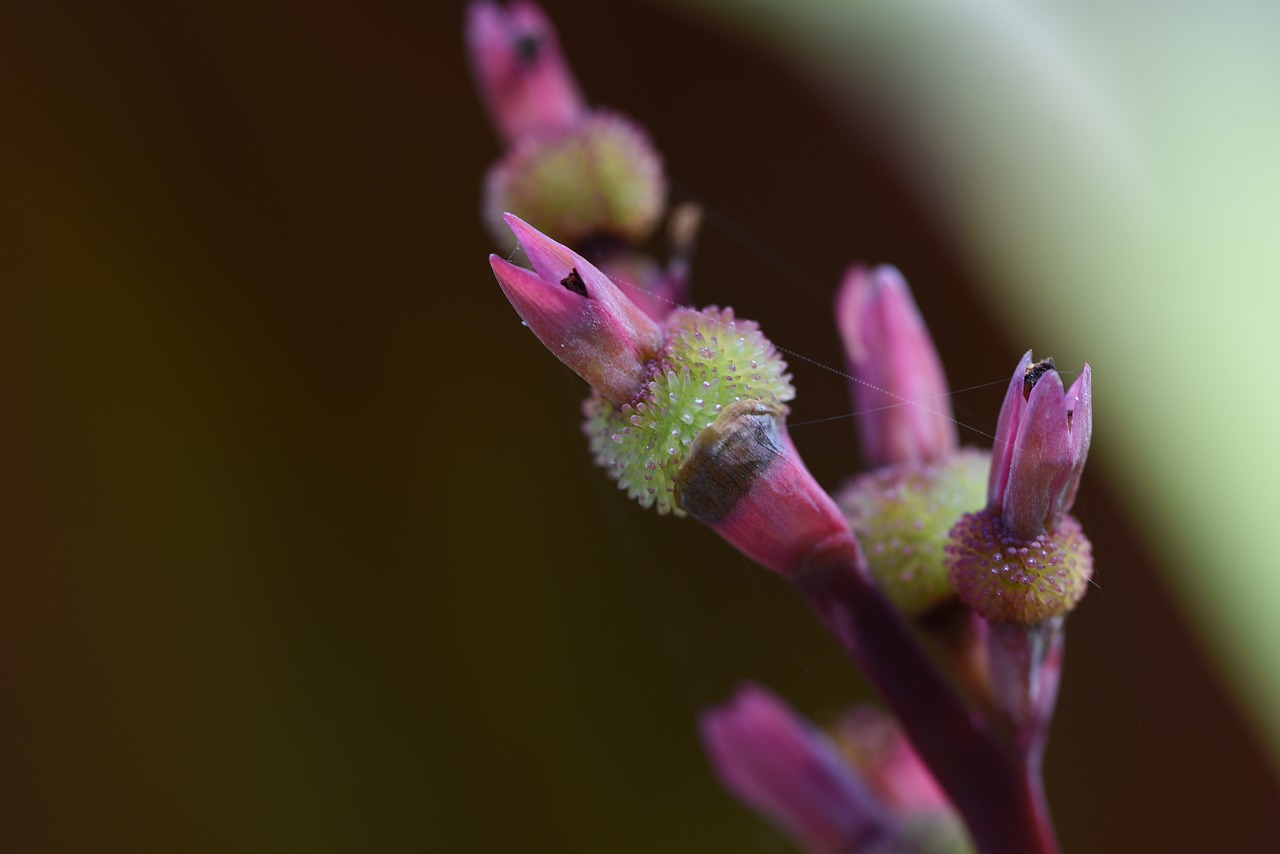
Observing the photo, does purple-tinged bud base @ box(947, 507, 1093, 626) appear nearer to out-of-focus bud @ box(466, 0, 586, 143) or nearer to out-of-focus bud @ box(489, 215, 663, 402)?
out-of-focus bud @ box(489, 215, 663, 402)

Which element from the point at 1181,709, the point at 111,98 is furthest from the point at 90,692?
the point at 1181,709

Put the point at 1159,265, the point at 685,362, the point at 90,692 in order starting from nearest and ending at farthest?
the point at 685,362, the point at 1159,265, the point at 90,692

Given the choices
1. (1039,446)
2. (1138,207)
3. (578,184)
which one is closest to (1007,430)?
(1039,446)

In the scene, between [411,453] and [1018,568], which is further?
[411,453]

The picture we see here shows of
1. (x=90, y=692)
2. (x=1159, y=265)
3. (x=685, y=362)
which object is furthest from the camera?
(x=90, y=692)

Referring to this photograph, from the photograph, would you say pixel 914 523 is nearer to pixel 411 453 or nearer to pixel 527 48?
pixel 527 48

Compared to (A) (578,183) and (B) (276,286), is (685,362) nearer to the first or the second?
(A) (578,183)

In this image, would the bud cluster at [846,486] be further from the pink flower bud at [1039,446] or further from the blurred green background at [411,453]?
the blurred green background at [411,453]
